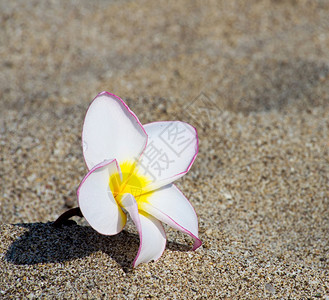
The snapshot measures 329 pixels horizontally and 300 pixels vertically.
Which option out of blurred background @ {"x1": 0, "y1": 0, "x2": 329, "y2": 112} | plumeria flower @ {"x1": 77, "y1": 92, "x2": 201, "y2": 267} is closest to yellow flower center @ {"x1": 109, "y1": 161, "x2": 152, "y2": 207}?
plumeria flower @ {"x1": 77, "y1": 92, "x2": 201, "y2": 267}

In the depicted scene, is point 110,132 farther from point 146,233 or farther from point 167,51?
point 167,51

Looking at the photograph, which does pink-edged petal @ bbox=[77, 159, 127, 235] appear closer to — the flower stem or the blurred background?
the flower stem

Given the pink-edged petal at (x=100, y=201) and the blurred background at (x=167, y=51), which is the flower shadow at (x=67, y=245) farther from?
the blurred background at (x=167, y=51)

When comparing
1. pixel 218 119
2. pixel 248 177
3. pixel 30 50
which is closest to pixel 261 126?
pixel 218 119

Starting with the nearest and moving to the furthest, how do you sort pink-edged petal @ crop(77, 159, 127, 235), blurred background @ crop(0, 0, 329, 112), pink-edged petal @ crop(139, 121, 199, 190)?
pink-edged petal @ crop(77, 159, 127, 235) → pink-edged petal @ crop(139, 121, 199, 190) → blurred background @ crop(0, 0, 329, 112)

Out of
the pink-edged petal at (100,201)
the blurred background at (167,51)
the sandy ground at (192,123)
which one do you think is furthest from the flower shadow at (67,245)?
the blurred background at (167,51)
